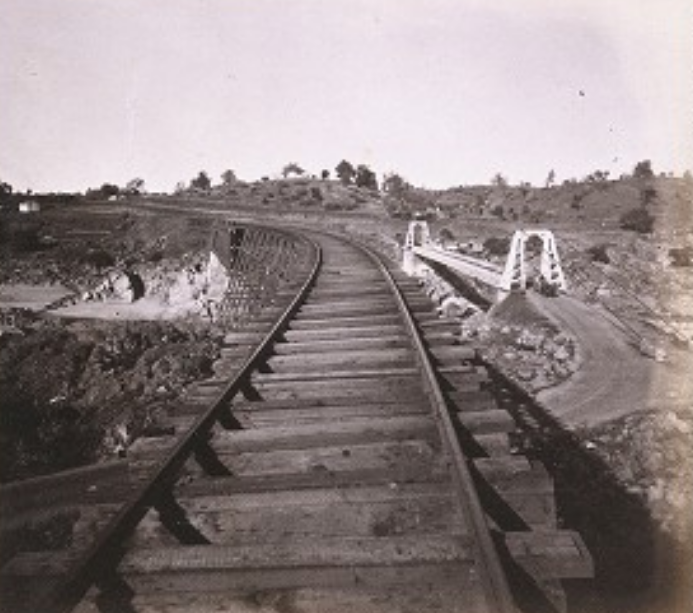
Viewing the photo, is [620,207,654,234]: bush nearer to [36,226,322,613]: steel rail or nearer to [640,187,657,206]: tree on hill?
[640,187,657,206]: tree on hill

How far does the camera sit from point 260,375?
6059 millimetres

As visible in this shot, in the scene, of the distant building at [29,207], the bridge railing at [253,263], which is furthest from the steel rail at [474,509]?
the distant building at [29,207]

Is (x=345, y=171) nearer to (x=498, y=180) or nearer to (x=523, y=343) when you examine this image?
(x=498, y=180)

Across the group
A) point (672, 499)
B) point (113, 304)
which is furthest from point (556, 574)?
point (113, 304)

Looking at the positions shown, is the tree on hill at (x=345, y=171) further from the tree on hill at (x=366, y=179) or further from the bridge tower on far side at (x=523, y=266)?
the bridge tower on far side at (x=523, y=266)

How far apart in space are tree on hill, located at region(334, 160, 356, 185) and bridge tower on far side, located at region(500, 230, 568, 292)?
190 ft

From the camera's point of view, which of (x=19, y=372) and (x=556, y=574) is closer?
(x=556, y=574)

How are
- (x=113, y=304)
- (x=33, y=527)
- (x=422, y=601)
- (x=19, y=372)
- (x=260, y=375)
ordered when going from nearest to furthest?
(x=422, y=601) < (x=260, y=375) < (x=33, y=527) < (x=19, y=372) < (x=113, y=304)

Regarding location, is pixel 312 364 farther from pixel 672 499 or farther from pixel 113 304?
pixel 113 304

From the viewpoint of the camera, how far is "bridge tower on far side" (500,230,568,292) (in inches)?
564

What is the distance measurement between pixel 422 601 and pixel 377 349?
4.07 meters

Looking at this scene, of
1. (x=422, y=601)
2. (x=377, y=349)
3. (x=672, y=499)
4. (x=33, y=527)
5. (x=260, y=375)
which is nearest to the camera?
(x=422, y=601)

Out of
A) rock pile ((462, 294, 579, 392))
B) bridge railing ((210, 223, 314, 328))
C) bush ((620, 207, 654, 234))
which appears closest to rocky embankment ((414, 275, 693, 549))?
rock pile ((462, 294, 579, 392))

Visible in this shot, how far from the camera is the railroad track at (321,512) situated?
2.93m
